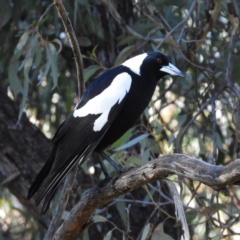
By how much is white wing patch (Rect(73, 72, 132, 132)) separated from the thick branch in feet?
1.01

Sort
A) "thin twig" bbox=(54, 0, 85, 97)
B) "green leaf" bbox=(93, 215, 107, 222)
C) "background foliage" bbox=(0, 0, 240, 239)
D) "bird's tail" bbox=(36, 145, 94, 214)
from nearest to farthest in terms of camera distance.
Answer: "thin twig" bbox=(54, 0, 85, 97) < "bird's tail" bbox=(36, 145, 94, 214) < "green leaf" bbox=(93, 215, 107, 222) < "background foliage" bbox=(0, 0, 240, 239)

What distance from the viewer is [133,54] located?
10.2 ft

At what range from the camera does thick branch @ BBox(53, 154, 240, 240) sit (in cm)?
139

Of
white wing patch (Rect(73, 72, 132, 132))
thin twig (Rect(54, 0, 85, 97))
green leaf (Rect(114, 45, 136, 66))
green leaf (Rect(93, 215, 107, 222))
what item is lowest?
green leaf (Rect(93, 215, 107, 222))

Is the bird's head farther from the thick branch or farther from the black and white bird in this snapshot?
the thick branch

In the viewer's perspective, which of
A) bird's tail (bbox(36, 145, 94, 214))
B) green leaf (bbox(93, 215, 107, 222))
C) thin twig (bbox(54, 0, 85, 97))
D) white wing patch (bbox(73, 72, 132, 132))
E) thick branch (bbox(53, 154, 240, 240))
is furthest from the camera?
green leaf (bbox(93, 215, 107, 222))

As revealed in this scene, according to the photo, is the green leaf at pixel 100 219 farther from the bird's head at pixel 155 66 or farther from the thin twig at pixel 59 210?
the bird's head at pixel 155 66

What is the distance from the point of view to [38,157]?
288 centimetres

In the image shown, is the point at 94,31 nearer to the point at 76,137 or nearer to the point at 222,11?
the point at 222,11

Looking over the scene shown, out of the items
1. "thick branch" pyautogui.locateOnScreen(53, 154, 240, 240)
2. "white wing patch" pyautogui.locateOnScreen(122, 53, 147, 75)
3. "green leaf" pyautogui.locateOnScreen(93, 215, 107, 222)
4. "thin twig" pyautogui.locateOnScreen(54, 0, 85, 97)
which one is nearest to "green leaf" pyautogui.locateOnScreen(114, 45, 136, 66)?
"white wing patch" pyautogui.locateOnScreen(122, 53, 147, 75)

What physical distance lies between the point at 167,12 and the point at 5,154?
107 cm

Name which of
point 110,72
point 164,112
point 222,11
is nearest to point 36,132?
point 110,72

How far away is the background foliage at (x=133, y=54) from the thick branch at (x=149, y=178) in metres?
0.52

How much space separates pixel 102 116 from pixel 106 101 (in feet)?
0.23
